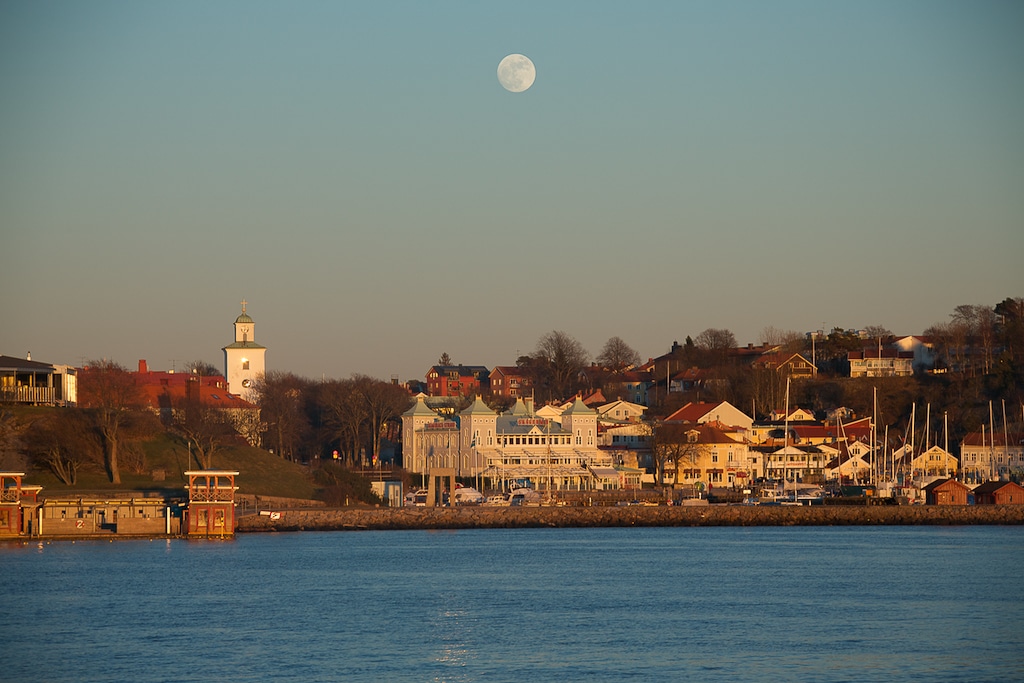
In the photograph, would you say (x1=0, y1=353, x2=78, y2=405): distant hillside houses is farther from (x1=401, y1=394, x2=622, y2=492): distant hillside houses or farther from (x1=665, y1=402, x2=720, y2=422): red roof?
(x1=665, y1=402, x2=720, y2=422): red roof

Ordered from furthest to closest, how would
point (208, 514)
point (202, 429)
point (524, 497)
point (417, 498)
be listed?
point (417, 498) < point (524, 497) < point (202, 429) < point (208, 514)

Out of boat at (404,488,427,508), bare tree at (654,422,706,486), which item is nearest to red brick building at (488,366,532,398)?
bare tree at (654,422,706,486)

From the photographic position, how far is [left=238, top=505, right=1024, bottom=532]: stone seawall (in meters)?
70.1

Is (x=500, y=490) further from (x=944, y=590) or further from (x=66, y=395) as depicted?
(x=944, y=590)

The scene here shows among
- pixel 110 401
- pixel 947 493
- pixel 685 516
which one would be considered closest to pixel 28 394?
pixel 110 401

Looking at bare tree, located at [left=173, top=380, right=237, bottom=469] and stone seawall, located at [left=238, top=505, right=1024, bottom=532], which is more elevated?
bare tree, located at [left=173, top=380, right=237, bottom=469]

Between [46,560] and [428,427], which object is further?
[428,427]

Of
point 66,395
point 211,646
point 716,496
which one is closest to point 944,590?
point 211,646

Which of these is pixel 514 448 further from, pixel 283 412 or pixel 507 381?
pixel 507 381

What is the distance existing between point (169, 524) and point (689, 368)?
213 ft

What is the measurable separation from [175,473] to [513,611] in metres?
36.2

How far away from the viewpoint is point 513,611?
40500mm

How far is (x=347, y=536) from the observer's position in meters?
64.9

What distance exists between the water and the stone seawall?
8223 mm
